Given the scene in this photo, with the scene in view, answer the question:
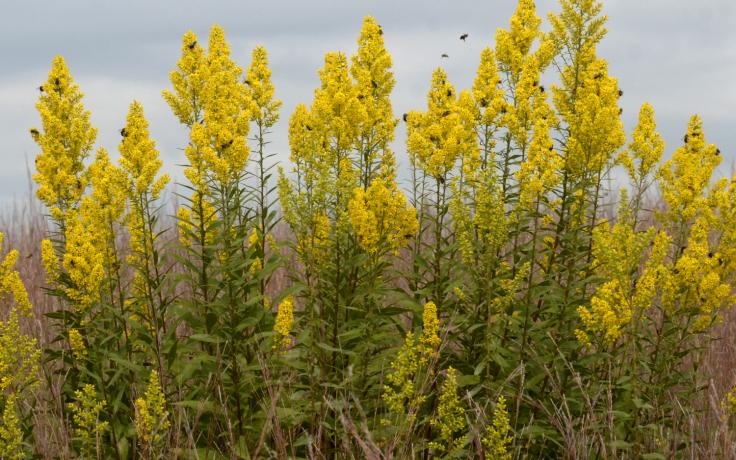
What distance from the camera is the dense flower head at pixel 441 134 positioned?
5.84 m

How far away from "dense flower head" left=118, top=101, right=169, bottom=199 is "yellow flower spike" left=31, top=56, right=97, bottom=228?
74 cm

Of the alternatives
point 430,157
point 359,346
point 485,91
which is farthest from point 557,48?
point 359,346

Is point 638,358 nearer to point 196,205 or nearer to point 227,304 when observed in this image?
point 227,304

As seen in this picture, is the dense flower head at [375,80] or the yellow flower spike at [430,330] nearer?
the yellow flower spike at [430,330]

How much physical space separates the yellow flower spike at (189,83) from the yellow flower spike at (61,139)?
0.86 meters

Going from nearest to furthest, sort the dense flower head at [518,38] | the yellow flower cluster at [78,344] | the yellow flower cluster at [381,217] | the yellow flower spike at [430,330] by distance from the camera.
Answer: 1. the yellow flower spike at [430,330]
2. the yellow flower cluster at [381,217]
3. the yellow flower cluster at [78,344]
4. the dense flower head at [518,38]

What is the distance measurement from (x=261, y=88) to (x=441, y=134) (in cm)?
163

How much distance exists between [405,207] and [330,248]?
78 cm

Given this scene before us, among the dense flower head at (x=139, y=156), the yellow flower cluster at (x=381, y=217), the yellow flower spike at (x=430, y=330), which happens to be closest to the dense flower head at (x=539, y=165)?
the yellow flower cluster at (x=381, y=217)

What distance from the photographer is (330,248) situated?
5.56 meters

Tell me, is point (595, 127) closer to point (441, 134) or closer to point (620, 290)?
point (441, 134)

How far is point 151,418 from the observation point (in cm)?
466

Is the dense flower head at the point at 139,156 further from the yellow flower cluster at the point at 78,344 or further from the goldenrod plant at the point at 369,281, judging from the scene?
the yellow flower cluster at the point at 78,344

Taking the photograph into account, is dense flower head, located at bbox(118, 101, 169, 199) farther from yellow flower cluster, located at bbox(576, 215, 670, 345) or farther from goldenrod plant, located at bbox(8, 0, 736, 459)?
yellow flower cluster, located at bbox(576, 215, 670, 345)
